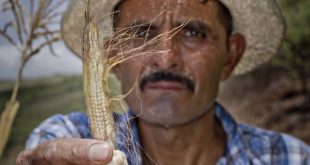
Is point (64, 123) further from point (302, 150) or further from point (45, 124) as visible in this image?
point (302, 150)

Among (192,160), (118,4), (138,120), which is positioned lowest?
(192,160)

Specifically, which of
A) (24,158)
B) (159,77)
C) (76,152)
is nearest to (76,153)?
(76,152)

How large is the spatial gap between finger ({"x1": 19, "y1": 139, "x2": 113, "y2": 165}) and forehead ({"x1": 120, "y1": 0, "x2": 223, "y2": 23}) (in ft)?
2.60

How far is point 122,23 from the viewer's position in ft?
6.86

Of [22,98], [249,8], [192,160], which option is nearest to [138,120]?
[192,160]

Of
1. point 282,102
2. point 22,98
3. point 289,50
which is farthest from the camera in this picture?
point 282,102

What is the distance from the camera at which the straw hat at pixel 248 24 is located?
87.8 inches

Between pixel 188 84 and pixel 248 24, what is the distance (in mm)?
535

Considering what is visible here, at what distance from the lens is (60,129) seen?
2.20m

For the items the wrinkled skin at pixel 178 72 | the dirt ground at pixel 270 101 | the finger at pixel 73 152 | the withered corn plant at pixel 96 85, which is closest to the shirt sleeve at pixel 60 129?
the wrinkled skin at pixel 178 72

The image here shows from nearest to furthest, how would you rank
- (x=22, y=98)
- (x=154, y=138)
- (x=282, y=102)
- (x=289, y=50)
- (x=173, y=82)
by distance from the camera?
(x=173, y=82)
(x=154, y=138)
(x=22, y=98)
(x=289, y=50)
(x=282, y=102)

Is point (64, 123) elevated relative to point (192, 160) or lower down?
elevated

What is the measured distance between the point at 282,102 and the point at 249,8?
4.58 m

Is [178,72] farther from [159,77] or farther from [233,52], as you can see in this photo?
[233,52]
